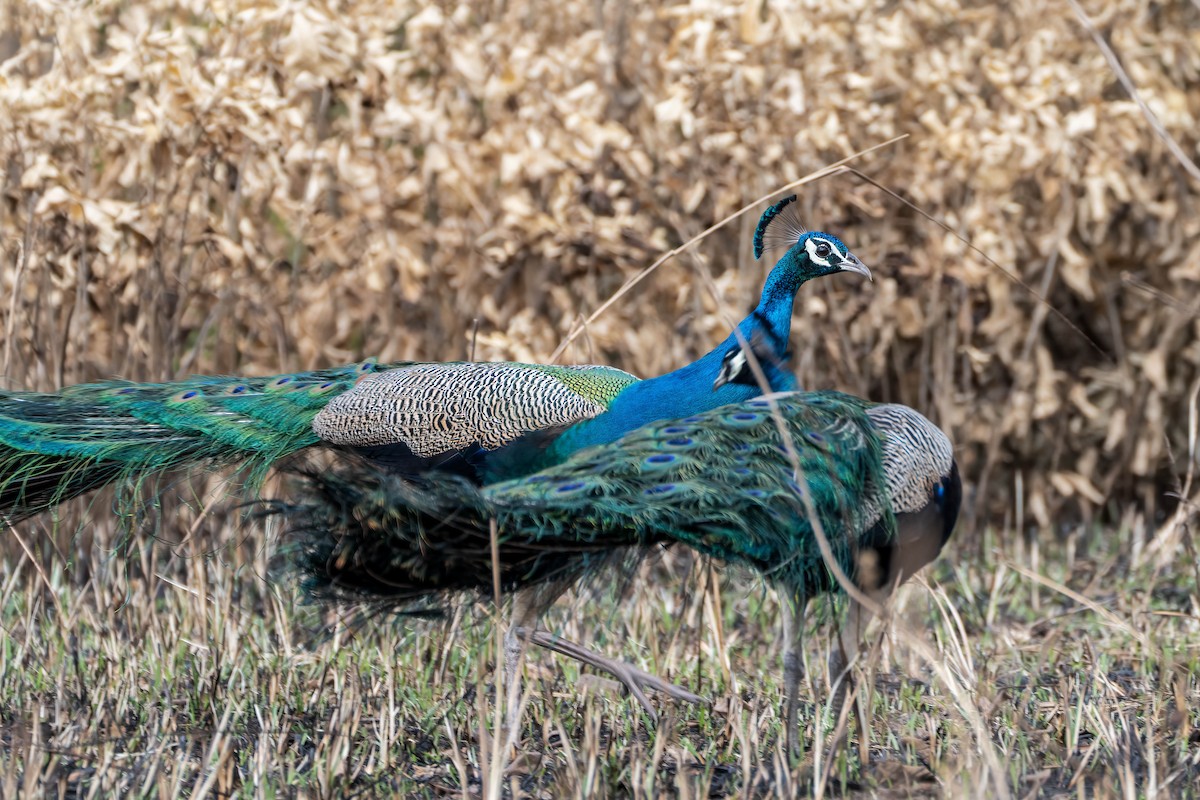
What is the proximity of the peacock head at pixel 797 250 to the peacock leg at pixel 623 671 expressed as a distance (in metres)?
0.99

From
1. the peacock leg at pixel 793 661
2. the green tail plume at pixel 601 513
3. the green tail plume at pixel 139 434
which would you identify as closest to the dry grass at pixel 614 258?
the peacock leg at pixel 793 661

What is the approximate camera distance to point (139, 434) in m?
3.41

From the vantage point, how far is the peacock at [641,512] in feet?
8.20

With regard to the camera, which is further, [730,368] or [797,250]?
[797,250]

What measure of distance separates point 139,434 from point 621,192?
2.44 metres

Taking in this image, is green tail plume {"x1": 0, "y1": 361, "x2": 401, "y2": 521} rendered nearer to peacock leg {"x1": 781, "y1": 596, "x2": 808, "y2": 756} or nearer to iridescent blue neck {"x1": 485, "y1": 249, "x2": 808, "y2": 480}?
iridescent blue neck {"x1": 485, "y1": 249, "x2": 808, "y2": 480}

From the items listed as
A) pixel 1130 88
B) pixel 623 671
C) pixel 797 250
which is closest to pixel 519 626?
pixel 623 671

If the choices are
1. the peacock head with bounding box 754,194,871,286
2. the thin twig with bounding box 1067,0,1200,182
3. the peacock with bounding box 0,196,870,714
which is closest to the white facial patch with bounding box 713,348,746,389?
the peacock with bounding box 0,196,870,714

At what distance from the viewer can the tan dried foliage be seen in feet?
15.1

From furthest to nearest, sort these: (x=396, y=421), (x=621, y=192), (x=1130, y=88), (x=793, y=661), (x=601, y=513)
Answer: (x=621, y=192)
(x=396, y=421)
(x=793, y=661)
(x=601, y=513)
(x=1130, y=88)

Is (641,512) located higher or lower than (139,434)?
lower

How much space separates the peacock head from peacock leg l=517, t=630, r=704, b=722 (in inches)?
39.2

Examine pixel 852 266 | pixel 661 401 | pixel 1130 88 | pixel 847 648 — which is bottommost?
pixel 847 648

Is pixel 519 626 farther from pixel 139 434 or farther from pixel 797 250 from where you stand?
pixel 797 250
